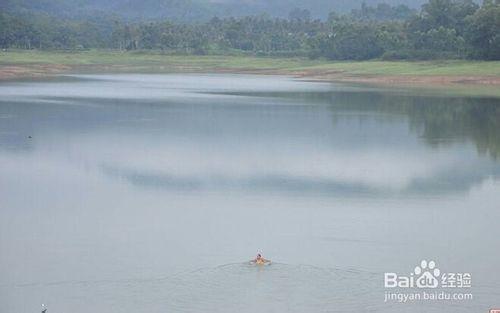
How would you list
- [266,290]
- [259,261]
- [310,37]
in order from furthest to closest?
[310,37] → [259,261] → [266,290]

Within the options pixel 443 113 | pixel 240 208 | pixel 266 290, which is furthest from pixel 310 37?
pixel 266 290

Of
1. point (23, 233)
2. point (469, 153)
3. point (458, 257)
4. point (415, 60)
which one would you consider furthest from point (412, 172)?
point (415, 60)

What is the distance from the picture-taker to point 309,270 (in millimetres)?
16250

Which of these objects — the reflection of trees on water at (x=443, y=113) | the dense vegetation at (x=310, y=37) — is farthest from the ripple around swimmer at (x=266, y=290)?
the dense vegetation at (x=310, y=37)

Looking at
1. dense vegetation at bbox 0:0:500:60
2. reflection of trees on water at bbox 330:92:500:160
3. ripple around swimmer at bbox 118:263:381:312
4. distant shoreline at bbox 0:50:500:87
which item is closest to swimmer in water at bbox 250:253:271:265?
ripple around swimmer at bbox 118:263:381:312

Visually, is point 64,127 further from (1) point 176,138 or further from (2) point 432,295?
(2) point 432,295

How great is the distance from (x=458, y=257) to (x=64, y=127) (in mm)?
20986

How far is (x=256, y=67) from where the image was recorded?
82625mm

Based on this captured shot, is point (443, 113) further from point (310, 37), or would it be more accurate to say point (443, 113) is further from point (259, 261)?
point (310, 37)

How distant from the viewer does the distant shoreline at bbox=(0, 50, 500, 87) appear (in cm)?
6319

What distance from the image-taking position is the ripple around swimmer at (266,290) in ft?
47.4

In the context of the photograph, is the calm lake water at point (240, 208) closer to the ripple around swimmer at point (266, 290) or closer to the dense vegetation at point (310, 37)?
the ripple around swimmer at point (266, 290)

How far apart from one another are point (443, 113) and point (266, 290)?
91.7ft

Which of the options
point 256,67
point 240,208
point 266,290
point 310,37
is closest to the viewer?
point 266,290
